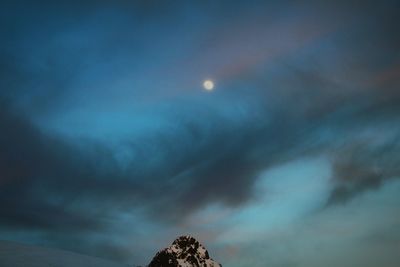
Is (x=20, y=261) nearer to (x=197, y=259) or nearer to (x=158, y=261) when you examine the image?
(x=158, y=261)

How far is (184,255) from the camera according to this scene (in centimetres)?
13512

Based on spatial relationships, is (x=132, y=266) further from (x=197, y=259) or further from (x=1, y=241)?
(x=1, y=241)

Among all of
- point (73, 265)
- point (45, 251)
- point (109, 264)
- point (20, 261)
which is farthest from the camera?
point (109, 264)

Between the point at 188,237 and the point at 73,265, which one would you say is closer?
the point at 73,265

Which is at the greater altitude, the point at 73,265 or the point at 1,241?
the point at 1,241

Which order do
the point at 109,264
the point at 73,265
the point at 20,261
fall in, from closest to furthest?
1. the point at 20,261
2. the point at 73,265
3. the point at 109,264

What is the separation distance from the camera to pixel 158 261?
→ 132250mm

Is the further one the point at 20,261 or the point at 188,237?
the point at 188,237

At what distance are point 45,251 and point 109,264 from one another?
20178 mm

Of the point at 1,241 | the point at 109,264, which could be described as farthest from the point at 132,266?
the point at 1,241

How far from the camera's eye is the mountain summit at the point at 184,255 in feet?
433

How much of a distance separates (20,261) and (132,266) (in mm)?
43990

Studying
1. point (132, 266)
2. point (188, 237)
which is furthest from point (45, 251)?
point (188, 237)

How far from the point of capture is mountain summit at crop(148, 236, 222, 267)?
13188 cm
